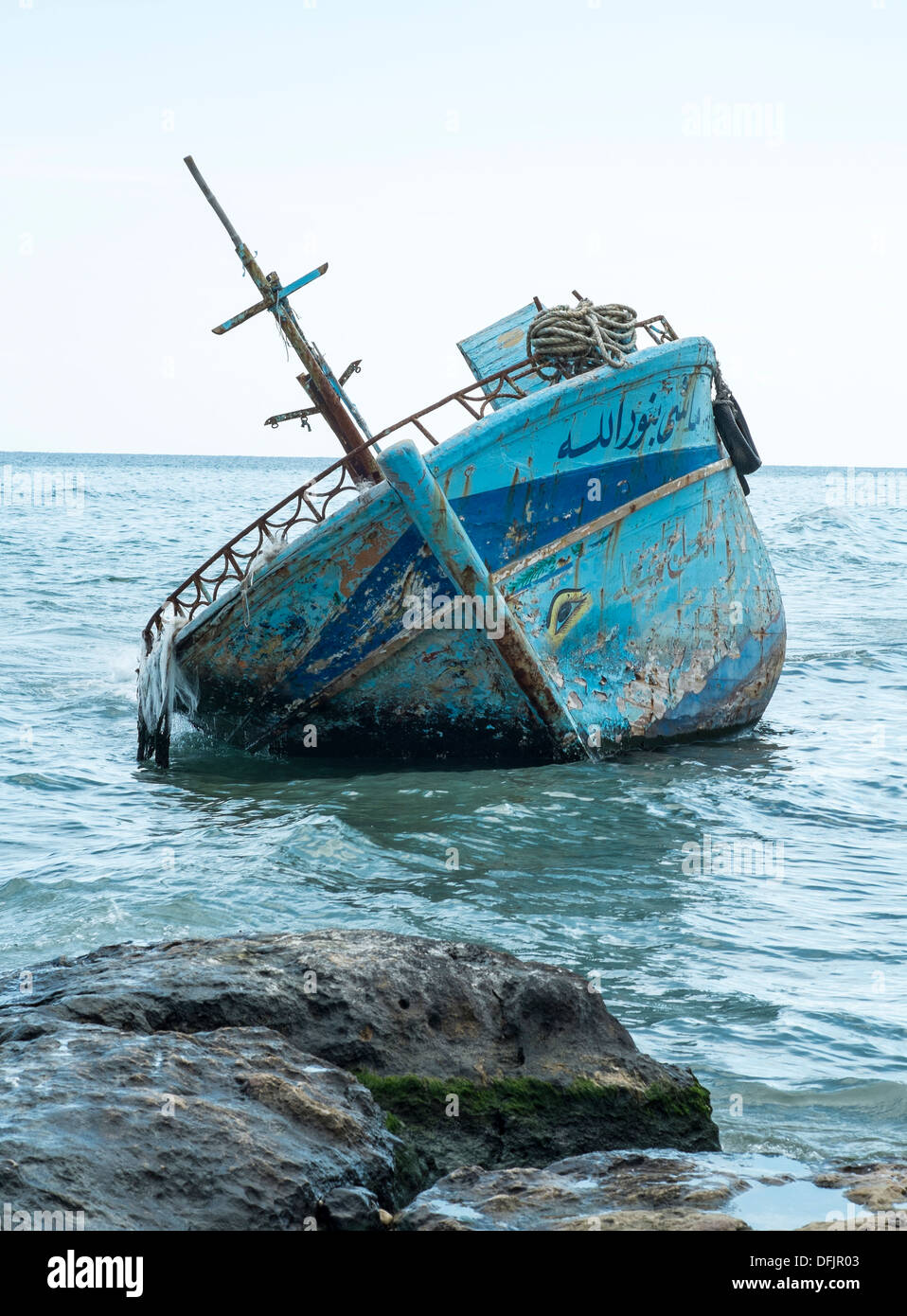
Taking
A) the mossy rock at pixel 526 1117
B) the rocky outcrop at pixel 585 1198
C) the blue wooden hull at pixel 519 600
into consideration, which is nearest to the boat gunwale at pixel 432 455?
the blue wooden hull at pixel 519 600

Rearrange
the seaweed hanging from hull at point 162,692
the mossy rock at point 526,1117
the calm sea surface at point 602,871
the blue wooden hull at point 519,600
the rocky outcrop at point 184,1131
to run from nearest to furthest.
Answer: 1. the rocky outcrop at point 184,1131
2. the mossy rock at point 526,1117
3. the calm sea surface at point 602,871
4. the blue wooden hull at point 519,600
5. the seaweed hanging from hull at point 162,692

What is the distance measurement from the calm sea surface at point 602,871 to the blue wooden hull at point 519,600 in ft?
1.09

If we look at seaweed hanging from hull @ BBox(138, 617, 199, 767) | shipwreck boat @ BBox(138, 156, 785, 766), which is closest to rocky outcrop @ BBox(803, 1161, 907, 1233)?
shipwreck boat @ BBox(138, 156, 785, 766)

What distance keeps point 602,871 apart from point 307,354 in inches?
193

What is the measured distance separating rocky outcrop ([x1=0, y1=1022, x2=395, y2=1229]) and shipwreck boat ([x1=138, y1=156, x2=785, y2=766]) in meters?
4.25

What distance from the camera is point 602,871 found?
5.86 metres

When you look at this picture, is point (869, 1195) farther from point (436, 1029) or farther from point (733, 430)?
point (733, 430)

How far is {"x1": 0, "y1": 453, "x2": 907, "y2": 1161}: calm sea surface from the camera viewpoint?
4059 millimetres

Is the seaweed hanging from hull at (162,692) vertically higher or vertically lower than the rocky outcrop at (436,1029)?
higher

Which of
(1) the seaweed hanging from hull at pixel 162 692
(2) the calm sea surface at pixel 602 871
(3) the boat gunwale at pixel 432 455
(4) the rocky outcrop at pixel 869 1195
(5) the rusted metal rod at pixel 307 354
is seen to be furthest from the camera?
(5) the rusted metal rod at pixel 307 354

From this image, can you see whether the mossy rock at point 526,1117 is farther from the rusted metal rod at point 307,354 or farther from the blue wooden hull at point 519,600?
the rusted metal rod at point 307,354

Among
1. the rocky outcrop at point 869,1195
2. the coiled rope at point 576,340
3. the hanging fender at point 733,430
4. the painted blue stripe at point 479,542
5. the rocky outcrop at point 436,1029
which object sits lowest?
the rocky outcrop at point 869,1195

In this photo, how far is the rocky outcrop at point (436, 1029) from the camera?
10.1 ft

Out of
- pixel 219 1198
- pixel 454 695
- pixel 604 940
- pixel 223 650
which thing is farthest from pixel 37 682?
pixel 219 1198
